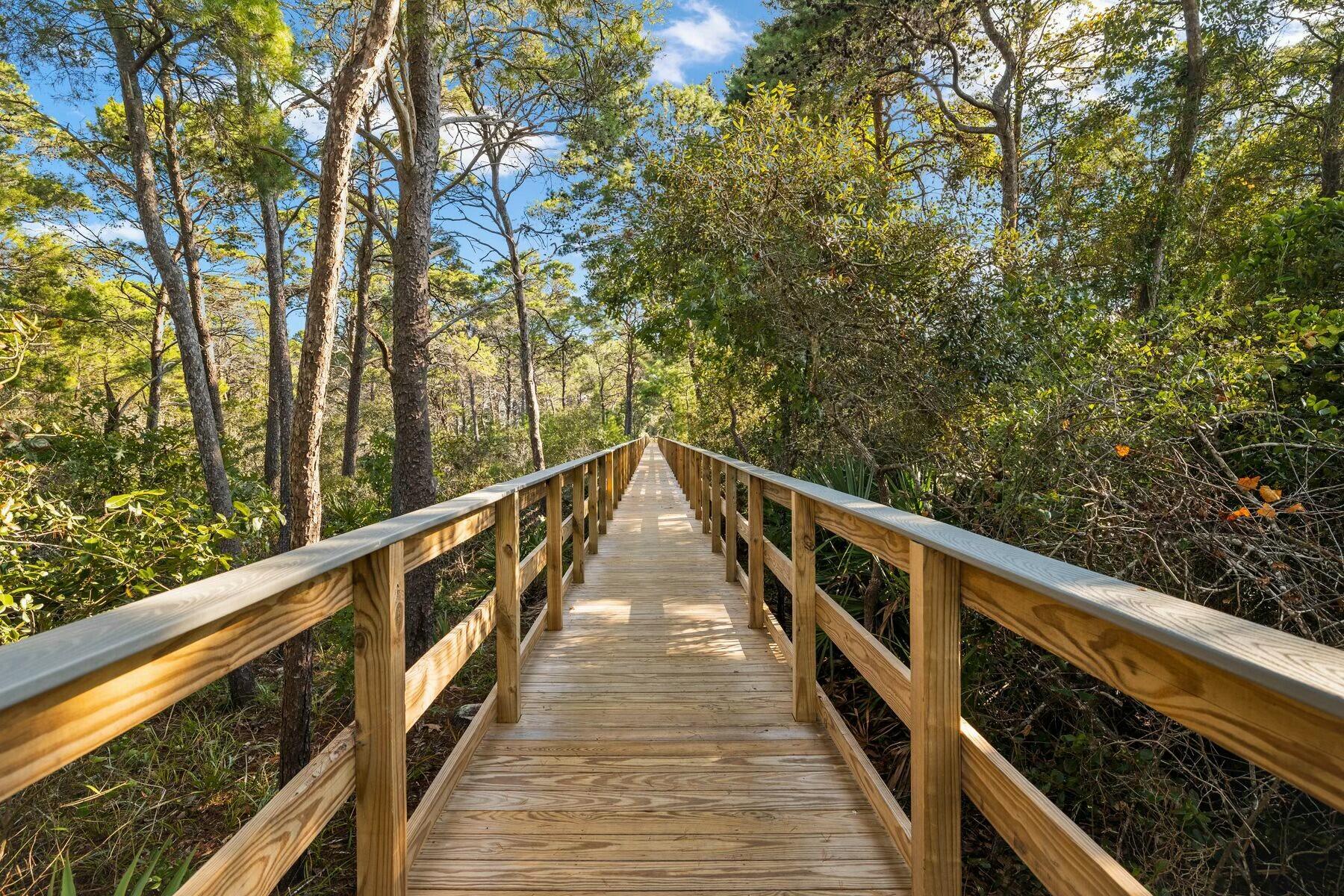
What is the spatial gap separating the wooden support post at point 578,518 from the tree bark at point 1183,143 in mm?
6834

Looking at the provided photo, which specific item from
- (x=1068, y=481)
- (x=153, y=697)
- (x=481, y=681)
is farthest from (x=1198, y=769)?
(x=481, y=681)

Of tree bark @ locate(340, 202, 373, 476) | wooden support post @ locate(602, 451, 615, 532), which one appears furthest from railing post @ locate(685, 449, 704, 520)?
tree bark @ locate(340, 202, 373, 476)

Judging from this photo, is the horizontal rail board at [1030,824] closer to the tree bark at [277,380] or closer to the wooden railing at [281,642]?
the wooden railing at [281,642]

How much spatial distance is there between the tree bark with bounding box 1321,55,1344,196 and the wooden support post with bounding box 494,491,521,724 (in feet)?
34.1

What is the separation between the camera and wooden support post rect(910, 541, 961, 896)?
1.43m

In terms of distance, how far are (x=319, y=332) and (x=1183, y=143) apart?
1044 centimetres

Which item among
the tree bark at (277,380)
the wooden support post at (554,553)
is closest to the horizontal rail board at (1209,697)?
the wooden support post at (554,553)

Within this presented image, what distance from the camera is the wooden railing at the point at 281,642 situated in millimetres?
688

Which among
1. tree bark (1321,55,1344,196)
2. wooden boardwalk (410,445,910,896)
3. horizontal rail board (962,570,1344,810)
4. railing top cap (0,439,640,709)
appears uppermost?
tree bark (1321,55,1344,196)

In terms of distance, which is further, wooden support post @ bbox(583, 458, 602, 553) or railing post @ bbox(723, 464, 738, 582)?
wooden support post @ bbox(583, 458, 602, 553)

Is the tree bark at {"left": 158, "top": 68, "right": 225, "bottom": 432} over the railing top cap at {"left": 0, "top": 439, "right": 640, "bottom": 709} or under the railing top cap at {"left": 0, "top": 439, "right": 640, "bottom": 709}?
over

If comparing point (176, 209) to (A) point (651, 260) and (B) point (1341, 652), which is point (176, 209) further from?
(B) point (1341, 652)

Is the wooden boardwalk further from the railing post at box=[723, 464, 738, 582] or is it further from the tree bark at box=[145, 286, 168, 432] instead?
the tree bark at box=[145, 286, 168, 432]

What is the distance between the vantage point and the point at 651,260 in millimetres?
7070
